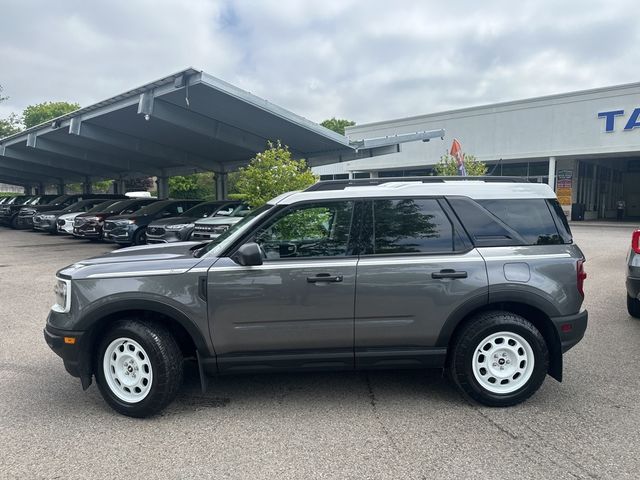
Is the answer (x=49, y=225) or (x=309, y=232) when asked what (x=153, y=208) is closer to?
(x=49, y=225)

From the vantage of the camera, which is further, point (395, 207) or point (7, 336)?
point (7, 336)

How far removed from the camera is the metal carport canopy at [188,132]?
1392 cm

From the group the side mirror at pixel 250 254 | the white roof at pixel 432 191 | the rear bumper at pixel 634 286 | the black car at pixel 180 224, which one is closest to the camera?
the side mirror at pixel 250 254

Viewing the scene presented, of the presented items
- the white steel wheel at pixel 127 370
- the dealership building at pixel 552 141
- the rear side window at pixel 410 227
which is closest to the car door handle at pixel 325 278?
the rear side window at pixel 410 227

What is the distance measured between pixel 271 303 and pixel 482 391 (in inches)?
74.0

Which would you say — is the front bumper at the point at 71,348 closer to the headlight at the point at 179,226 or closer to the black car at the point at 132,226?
the headlight at the point at 179,226

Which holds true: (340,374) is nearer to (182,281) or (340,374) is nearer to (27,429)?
(182,281)

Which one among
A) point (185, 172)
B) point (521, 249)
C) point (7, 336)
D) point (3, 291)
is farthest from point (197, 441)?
point (185, 172)

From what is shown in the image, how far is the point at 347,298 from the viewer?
3.79 meters

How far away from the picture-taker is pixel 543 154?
2766 cm

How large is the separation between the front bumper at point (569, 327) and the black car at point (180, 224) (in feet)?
34.9

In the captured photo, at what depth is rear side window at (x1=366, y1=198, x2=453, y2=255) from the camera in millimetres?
3945

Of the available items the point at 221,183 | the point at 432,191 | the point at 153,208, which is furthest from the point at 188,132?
the point at 432,191

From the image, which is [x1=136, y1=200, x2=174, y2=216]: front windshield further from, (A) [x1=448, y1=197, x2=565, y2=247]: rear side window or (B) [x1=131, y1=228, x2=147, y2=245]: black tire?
(A) [x1=448, y1=197, x2=565, y2=247]: rear side window
